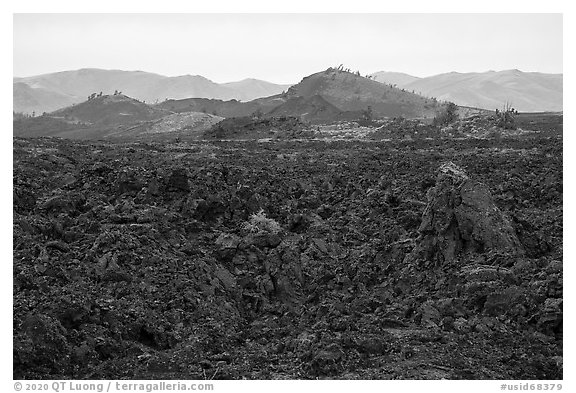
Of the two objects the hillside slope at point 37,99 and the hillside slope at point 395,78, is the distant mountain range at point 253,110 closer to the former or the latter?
the hillside slope at point 37,99

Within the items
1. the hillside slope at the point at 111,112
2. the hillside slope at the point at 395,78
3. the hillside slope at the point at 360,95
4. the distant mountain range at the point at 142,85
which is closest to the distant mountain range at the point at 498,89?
the hillside slope at the point at 395,78

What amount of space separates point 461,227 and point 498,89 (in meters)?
100

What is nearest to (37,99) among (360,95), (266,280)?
(360,95)

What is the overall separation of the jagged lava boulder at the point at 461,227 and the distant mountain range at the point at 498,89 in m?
80.3

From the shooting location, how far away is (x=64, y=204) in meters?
11.9

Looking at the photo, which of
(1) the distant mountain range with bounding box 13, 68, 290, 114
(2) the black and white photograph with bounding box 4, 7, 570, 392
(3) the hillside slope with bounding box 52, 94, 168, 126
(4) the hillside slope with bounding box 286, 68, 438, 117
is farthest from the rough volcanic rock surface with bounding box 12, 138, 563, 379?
(1) the distant mountain range with bounding box 13, 68, 290, 114

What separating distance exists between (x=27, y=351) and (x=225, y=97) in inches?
4530

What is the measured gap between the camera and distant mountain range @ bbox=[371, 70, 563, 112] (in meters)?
94.4

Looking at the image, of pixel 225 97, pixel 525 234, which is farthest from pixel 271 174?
pixel 225 97

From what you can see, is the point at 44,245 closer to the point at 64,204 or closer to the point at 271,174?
the point at 64,204

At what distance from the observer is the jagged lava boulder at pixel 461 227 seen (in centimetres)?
1023

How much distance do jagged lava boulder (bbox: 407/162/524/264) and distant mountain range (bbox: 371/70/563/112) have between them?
263 ft

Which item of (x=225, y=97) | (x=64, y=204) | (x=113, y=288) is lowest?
(x=113, y=288)

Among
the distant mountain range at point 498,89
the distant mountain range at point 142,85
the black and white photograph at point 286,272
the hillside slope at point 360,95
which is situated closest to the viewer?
the black and white photograph at point 286,272
